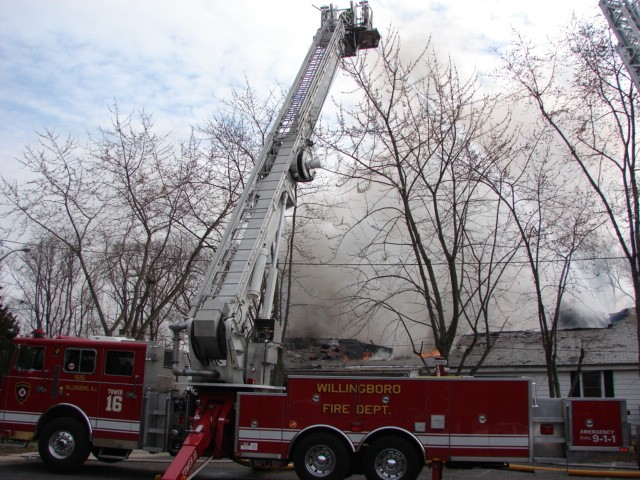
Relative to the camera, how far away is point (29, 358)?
11805mm

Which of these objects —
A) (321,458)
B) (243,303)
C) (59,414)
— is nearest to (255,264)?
(243,303)

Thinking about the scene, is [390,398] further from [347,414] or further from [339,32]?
[339,32]

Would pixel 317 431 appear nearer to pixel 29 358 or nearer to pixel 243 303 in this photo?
pixel 243 303

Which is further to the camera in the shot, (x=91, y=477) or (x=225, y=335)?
(x=91, y=477)

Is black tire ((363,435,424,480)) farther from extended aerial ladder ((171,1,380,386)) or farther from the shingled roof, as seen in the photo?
the shingled roof

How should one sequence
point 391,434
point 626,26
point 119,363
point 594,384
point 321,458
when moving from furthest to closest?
point 594,384 → point 626,26 → point 119,363 → point 321,458 → point 391,434

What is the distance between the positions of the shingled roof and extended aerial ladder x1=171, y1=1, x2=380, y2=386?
511 inches

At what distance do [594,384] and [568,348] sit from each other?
1.88 meters

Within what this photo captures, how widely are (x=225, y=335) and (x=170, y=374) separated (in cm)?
228

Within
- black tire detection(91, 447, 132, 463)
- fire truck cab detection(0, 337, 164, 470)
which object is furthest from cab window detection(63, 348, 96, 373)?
black tire detection(91, 447, 132, 463)

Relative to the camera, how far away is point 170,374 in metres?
11.7

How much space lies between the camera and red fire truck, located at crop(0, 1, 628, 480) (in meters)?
9.41

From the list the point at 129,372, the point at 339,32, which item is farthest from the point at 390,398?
the point at 339,32

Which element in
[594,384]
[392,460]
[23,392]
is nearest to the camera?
[392,460]
